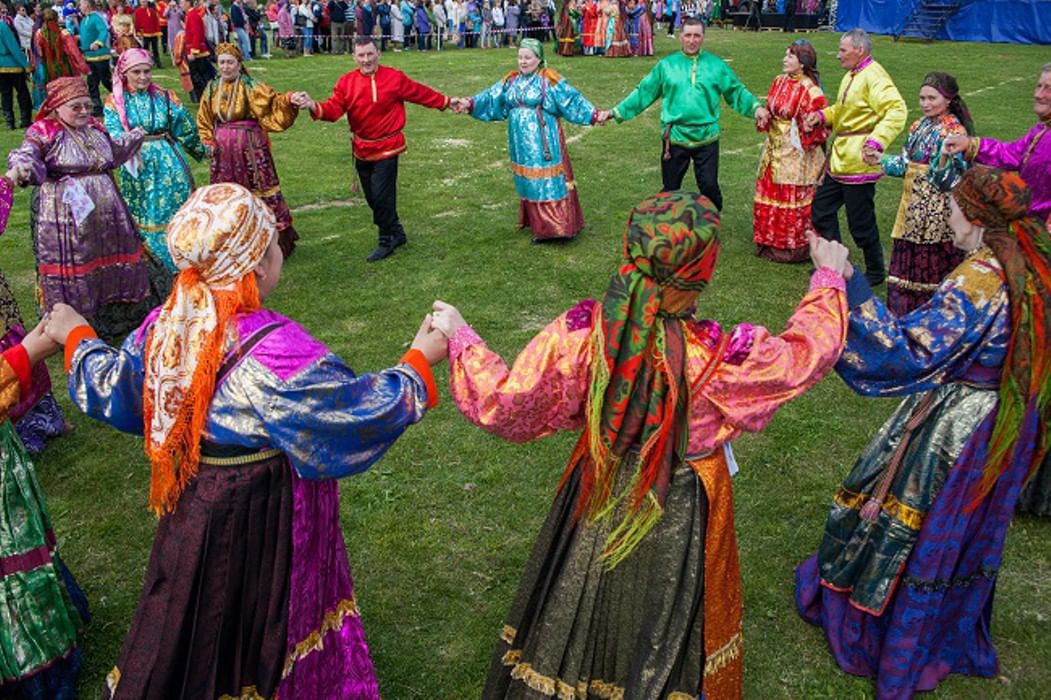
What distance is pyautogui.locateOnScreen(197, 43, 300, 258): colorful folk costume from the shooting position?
323 inches

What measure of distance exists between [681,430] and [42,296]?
5685 mm

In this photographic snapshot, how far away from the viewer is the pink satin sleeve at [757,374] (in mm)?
2658

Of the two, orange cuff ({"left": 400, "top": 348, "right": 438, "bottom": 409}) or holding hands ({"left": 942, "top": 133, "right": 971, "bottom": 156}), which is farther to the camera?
holding hands ({"left": 942, "top": 133, "right": 971, "bottom": 156})

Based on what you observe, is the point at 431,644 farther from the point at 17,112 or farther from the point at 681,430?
the point at 17,112

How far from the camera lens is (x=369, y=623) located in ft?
13.4

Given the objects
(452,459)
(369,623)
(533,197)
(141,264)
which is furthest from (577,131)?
(369,623)

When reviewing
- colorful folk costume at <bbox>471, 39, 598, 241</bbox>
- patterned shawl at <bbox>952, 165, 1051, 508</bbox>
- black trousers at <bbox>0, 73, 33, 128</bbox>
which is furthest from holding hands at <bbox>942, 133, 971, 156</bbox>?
black trousers at <bbox>0, 73, 33, 128</bbox>

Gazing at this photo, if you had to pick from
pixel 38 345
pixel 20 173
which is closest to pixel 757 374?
pixel 38 345

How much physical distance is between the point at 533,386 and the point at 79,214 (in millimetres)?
4914

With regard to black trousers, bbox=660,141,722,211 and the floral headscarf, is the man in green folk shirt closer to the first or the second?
black trousers, bbox=660,141,722,211

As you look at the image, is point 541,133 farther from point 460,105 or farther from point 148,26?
point 148,26

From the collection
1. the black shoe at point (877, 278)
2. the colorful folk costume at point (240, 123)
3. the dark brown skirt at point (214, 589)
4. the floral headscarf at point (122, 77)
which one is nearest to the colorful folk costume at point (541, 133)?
the colorful folk costume at point (240, 123)

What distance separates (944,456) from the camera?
132 inches

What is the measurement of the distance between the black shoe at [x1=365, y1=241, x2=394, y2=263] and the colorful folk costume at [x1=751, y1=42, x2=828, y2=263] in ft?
12.2
